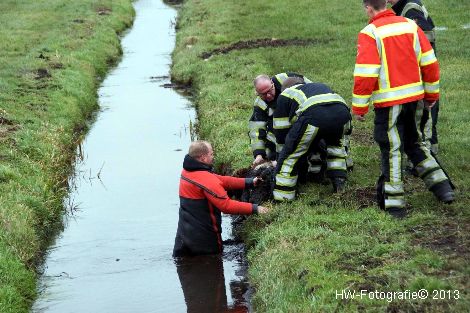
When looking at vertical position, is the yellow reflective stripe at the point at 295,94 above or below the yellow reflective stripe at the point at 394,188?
above

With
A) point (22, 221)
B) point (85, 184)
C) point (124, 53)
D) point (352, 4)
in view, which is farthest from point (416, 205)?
point (352, 4)

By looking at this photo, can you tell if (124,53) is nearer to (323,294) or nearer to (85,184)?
(85,184)

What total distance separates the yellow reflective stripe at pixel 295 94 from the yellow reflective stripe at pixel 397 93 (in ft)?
4.68


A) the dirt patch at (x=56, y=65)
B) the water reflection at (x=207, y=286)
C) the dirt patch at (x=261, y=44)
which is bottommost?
the dirt patch at (x=56, y=65)

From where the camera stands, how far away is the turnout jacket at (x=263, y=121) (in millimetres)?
12031

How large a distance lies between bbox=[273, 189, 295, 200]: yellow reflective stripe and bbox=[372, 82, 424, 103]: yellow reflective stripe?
2.18 metres

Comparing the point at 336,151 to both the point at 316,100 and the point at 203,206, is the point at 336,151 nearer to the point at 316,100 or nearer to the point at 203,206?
the point at 316,100

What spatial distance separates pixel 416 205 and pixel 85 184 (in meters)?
7.54

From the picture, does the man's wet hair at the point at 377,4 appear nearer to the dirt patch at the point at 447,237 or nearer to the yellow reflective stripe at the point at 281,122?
the yellow reflective stripe at the point at 281,122

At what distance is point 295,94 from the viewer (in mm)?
11102

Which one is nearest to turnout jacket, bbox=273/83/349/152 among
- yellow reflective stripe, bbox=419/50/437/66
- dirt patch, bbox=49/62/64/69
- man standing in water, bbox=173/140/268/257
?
man standing in water, bbox=173/140/268/257

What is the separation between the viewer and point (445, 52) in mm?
22375

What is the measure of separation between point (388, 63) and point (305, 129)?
63.8 inches

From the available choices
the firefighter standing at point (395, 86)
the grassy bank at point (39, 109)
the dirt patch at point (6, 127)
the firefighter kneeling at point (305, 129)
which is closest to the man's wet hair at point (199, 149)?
the firefighter kneeling at point (305, 129)
